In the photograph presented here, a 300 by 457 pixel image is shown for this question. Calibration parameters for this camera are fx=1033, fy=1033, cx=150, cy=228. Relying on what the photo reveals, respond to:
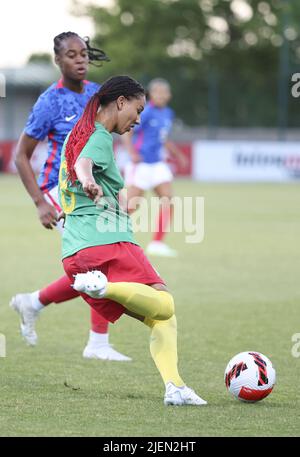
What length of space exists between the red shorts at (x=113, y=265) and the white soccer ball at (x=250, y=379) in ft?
2.23

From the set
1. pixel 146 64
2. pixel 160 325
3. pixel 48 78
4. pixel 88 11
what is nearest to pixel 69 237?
pixel 160 325

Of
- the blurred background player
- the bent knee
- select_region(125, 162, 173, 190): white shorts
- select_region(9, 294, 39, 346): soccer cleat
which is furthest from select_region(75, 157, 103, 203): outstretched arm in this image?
select_region(125, 162, 173, 190): white shorts

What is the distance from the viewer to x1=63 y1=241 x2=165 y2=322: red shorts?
18.5 feet

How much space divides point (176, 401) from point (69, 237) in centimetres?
108

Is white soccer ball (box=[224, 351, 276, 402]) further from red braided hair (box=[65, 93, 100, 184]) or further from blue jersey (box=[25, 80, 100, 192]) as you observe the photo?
blue jersey (box=[25, 80, 100, 192])

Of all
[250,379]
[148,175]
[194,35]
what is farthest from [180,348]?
[194,35]

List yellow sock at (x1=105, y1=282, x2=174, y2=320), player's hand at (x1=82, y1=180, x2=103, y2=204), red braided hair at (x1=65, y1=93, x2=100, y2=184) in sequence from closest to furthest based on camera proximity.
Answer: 1. player's hand at (x1=82, y1=180, x2=103, y2=204)
2. yellow sock at (x1=105, y1=282, x2=174, y2=320)
3. red braided hair at (x1=65, y1=93, x2=100, y2=184)

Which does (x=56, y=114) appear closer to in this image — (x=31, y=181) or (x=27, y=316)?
(x=31, y=181)

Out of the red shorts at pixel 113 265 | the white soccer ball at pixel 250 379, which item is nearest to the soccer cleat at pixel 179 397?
the white soccer ball at pixel 250 379

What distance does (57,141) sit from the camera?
7.48m

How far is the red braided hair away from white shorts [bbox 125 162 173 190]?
7939 mm

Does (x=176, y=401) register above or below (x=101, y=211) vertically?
below

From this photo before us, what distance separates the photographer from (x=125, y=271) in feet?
18.6
